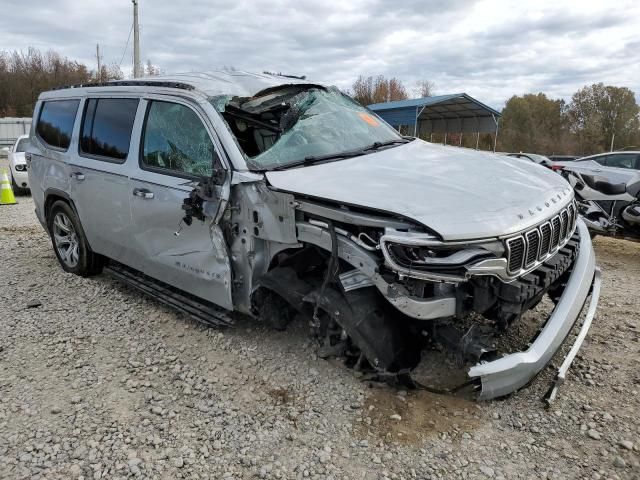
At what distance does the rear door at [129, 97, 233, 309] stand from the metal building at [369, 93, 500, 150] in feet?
65.4

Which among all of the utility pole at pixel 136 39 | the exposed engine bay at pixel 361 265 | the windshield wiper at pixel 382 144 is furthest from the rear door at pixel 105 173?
the utility pole at pixel 136 39

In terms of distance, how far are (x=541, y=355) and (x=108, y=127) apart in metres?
4.02

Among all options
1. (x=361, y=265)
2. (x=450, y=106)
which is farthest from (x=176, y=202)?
(x=450, y=106)

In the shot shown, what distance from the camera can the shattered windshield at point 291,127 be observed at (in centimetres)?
352

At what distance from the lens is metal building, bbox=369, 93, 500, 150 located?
24562 millimetres

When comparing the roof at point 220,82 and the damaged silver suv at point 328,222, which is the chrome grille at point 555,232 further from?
the roof at point 220,82

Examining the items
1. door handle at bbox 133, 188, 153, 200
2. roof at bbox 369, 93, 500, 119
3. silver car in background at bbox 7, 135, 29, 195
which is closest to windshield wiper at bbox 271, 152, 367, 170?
door handle at bbox 133, 188, 153, 200

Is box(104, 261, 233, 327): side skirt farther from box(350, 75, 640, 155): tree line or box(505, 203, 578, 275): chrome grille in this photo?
box(350, 75, 640, 155): tree line

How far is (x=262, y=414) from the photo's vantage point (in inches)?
117

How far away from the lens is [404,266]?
2588 millimetres

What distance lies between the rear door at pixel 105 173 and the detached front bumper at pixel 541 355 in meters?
3.15

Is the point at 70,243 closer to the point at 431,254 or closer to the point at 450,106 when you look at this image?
the point at 431,254

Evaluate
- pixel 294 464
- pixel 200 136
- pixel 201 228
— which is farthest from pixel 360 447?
pixel 200 136

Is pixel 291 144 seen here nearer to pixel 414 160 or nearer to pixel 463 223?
pixel 414 160
